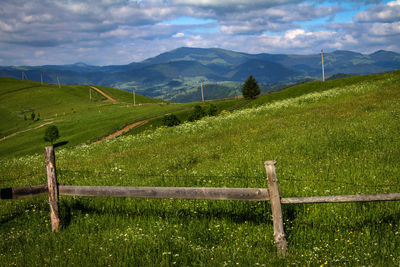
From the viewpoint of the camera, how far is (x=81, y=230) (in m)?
8.24

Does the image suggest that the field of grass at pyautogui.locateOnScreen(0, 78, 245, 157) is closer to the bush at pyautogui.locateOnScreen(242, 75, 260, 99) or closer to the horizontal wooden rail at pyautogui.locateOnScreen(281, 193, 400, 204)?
the bush at pyautogui.locateOnScreen(242, 75, 260, 99)

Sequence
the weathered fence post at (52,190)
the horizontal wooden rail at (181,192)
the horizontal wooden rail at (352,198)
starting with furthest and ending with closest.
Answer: the weathered fence post at (52,190) < the horizontal wooden rail at (181,192) < the horizontal wooden rail at (352,198)

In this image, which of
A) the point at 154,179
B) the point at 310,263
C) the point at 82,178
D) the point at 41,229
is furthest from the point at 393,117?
the point at 41,229

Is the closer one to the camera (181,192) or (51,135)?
(181,192)

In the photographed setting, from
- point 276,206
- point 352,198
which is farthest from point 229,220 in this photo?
point 352,198

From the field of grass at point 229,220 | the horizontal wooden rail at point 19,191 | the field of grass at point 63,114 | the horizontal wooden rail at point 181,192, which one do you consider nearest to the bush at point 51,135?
the field of grass at point 63,114

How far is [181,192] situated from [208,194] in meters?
0.67

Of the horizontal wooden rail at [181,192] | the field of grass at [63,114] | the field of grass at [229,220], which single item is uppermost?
the field of grass at [63,114]

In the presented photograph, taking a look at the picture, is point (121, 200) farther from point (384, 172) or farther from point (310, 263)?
point (384, 172)

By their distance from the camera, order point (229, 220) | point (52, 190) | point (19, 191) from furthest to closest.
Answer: point (52, 190), point (19, 191), point (229, 220)

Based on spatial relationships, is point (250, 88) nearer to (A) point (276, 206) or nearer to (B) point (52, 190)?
(B) point (52, 190)

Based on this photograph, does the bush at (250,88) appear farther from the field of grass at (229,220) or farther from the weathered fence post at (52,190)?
the weathered fence post at (52,190)

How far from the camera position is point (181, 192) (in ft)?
23.5

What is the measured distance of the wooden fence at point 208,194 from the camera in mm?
6320
